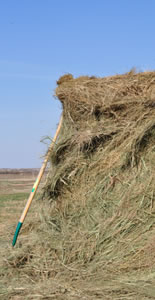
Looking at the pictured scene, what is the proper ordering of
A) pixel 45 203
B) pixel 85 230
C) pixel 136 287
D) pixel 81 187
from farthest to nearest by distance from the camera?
pixel 45 203, pixel 81 187, pixel 85 230, pixel 136 287

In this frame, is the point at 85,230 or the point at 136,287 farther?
the point at 85,230

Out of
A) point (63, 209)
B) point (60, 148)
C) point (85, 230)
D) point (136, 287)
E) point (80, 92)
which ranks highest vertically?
point (80, 92)

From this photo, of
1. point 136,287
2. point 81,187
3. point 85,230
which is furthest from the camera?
point 81,187

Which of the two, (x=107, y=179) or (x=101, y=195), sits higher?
(x=107, y=179)

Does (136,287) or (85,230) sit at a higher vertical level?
(85,230)

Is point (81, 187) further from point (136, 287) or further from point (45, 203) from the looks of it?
point (136, 287)

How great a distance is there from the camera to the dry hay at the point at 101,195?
5.10 meters

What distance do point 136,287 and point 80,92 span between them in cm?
284

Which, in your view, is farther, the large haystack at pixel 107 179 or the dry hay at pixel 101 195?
the large haystack at pixel 107 179

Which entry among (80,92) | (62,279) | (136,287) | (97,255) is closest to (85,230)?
(97,255)

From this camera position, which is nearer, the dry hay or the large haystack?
the dry hay

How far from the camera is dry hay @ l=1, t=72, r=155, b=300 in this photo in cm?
510

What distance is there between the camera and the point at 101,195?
18.8 ft

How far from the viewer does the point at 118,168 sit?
18.9ft
